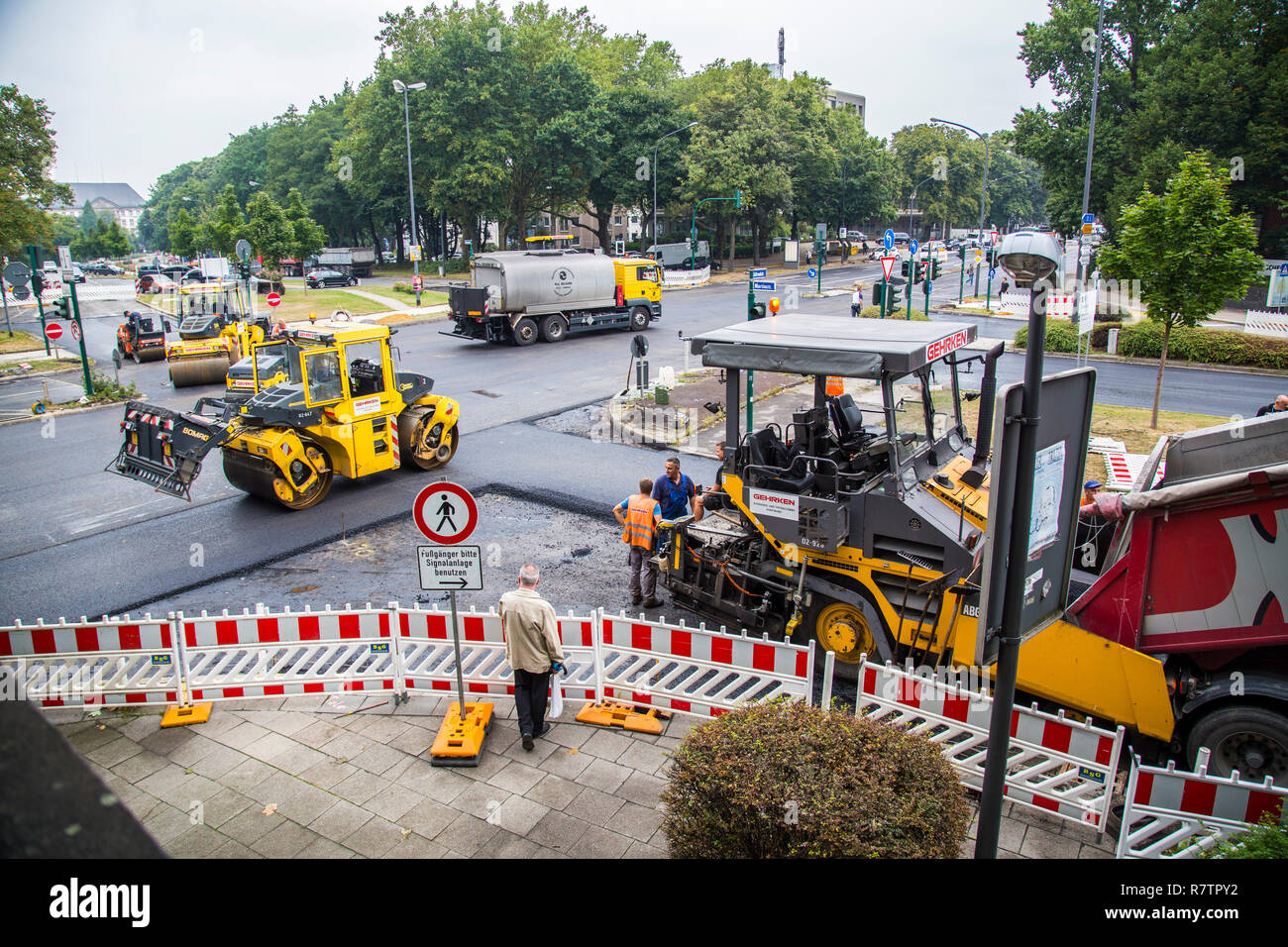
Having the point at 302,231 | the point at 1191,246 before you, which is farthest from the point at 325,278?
the point at 1191,246

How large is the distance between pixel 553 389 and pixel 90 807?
19755 millimetres

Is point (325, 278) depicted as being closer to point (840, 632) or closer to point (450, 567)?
point (450, 567)

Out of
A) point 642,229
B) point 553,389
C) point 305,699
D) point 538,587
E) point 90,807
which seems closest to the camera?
point 90,807

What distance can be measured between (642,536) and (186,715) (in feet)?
14.8

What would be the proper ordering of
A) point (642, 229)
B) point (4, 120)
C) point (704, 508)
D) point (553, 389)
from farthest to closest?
point (642, 229) → point (4, 120) → point (553, 389) → point (704, 508)

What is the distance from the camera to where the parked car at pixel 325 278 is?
5159 centimetres

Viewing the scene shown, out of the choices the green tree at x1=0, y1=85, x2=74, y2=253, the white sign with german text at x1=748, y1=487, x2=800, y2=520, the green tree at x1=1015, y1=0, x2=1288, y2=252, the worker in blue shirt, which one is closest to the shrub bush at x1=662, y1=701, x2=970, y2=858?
the white sign with german text at x1=748, y1=487, x2=800, y2=520

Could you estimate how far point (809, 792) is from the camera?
14.0 feet

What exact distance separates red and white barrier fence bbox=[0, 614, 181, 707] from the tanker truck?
20.6 m

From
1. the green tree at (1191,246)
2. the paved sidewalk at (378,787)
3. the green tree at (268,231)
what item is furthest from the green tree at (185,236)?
the paved sidewalk at (378,787)

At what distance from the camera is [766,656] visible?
22.7 ft

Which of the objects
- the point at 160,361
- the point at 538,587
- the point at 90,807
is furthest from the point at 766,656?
the point at 160,361

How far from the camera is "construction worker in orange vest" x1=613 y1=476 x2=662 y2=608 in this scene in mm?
9062

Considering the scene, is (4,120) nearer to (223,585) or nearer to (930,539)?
(223,585)
